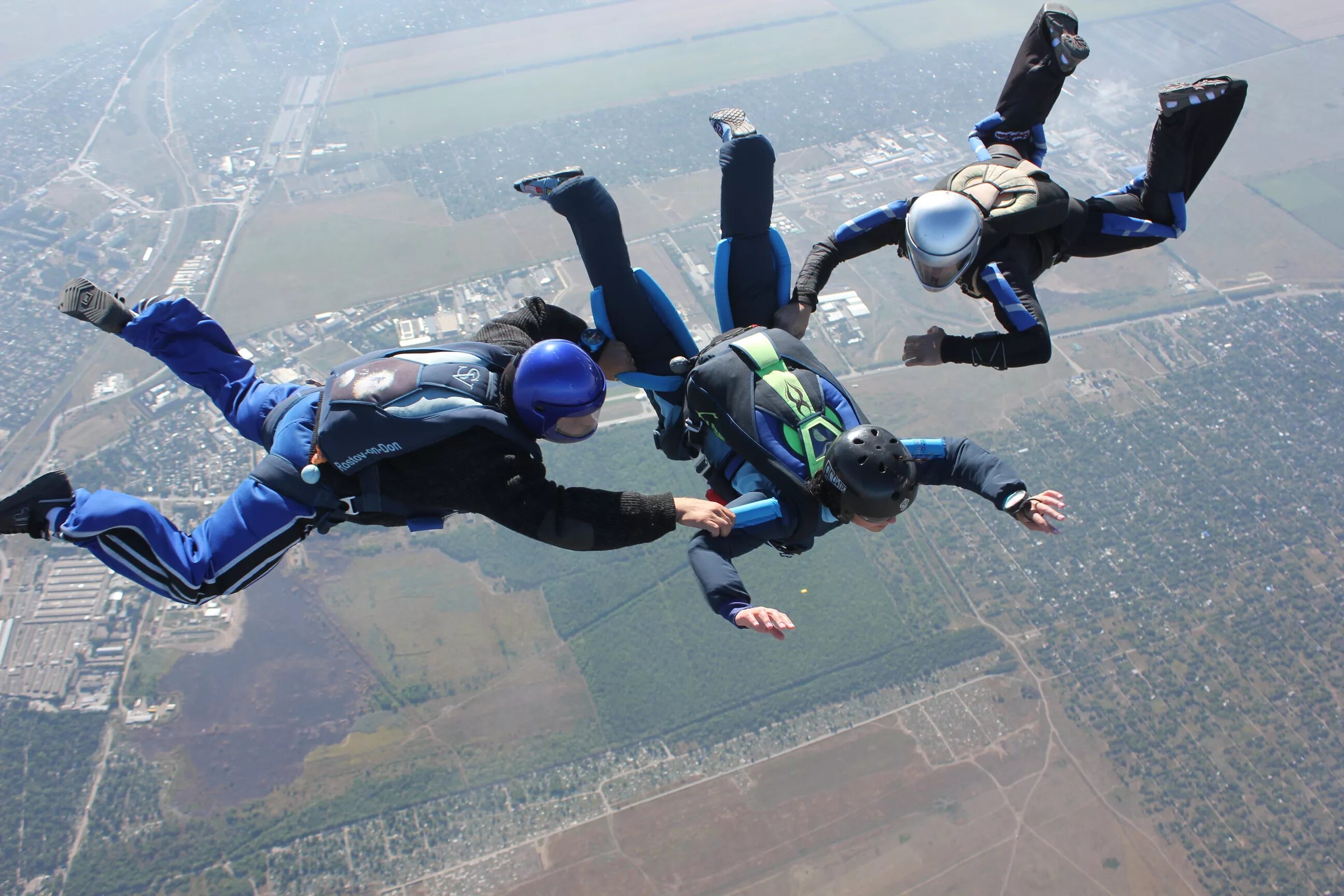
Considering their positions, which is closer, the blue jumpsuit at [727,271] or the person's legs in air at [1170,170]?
the blue jumpsuit at [727,271]

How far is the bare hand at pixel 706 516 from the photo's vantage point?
5.30 m

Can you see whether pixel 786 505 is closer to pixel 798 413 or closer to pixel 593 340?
pixel 798 413

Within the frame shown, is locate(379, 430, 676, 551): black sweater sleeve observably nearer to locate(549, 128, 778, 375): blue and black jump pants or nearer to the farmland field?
locate(549, 128, 778, 375): blue and black jump pants

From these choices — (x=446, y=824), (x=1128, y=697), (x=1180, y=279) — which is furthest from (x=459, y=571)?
(x=1180, y=279)

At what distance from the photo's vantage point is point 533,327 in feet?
22.3

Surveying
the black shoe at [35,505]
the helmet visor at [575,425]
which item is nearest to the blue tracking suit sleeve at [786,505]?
the helmet visor at [575,425]

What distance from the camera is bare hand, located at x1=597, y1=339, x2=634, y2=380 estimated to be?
7164mm

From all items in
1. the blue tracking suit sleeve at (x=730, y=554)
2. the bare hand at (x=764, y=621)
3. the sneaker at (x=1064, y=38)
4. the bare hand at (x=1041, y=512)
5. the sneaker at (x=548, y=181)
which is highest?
the sneaker at (x=1064, y=38)

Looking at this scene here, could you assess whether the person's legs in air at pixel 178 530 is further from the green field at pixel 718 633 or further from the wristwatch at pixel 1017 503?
the green field at pixel 718 633

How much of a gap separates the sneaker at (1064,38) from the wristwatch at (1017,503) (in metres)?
4.75

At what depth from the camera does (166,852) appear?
98.1 ft

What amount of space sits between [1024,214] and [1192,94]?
2.01 meters

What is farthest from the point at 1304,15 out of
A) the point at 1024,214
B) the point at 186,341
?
the point at 186,341

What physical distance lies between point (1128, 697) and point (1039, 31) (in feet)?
105
